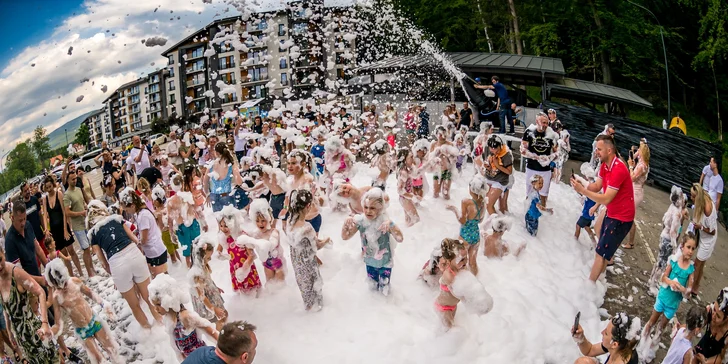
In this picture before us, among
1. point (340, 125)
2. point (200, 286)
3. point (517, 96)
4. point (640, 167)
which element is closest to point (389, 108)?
point (340, 125)

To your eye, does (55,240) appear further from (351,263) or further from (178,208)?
(351,263)

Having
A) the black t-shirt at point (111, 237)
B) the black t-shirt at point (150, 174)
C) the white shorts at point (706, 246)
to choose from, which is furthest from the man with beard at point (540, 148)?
the black t-shirt at point (150, 174)

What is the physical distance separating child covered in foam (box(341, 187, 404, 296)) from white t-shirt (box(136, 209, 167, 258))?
2373 millimetres

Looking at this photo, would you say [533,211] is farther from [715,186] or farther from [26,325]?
[26,325]

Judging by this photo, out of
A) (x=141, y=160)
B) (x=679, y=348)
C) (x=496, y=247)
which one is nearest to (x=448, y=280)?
(x=679, y=348)

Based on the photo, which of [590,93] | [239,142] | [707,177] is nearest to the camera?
[707,177]

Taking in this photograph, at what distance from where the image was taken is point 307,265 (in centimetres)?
465

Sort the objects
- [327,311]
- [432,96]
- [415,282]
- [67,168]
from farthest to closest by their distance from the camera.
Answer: [432,96] → [67,168] → [415,282] → [327,311]

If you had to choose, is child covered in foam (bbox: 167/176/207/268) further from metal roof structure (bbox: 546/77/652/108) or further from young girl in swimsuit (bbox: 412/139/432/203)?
metal roof structure (bbox: 546/77/652/108)

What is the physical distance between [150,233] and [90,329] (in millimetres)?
1380

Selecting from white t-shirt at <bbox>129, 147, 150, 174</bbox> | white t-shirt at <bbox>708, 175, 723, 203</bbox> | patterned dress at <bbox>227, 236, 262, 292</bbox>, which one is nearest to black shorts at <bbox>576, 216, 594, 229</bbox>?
white t-shirt at <bbox>708, 175, 723, 203</bbox>

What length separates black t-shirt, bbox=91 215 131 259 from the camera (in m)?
4.80

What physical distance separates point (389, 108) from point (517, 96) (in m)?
6.14

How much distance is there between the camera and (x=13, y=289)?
162 inches
